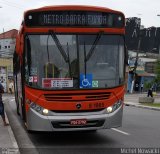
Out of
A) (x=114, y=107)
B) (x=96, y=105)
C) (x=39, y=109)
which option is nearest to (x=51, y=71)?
(x=39, y=109)

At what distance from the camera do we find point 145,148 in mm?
11242

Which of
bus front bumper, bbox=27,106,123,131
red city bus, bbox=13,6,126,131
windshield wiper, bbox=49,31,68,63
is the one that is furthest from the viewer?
windshield wiper, bbox=49,31,68,63

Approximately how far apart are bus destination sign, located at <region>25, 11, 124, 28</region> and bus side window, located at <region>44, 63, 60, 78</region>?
41.9 inches

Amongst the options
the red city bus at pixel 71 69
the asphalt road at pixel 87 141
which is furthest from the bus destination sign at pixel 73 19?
the asphalt road at pixel 87 141

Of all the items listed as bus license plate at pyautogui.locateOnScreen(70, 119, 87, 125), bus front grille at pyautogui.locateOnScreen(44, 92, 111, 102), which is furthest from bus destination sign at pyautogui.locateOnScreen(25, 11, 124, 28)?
bus license plate at pyautogui.locateOnScreen(70, 119, 87, 125)

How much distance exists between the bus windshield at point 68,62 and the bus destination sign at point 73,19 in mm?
308

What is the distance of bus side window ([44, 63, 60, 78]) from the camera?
11.9 meters

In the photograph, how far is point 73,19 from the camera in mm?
12234

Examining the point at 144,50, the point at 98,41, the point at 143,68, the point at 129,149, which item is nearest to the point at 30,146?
the point at 129,149

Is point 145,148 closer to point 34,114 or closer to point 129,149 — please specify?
point 129,149

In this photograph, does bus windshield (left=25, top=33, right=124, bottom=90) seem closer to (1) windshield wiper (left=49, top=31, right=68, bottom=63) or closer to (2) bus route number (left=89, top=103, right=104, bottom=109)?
(1) windshield wiper (left=49, top=31, right=68, bottom=63)

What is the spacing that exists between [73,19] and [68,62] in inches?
45.8

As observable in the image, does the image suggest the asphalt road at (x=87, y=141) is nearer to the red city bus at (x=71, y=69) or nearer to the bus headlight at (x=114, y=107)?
the red city bus at (x=71, y=69)

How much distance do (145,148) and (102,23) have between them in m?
3.46
